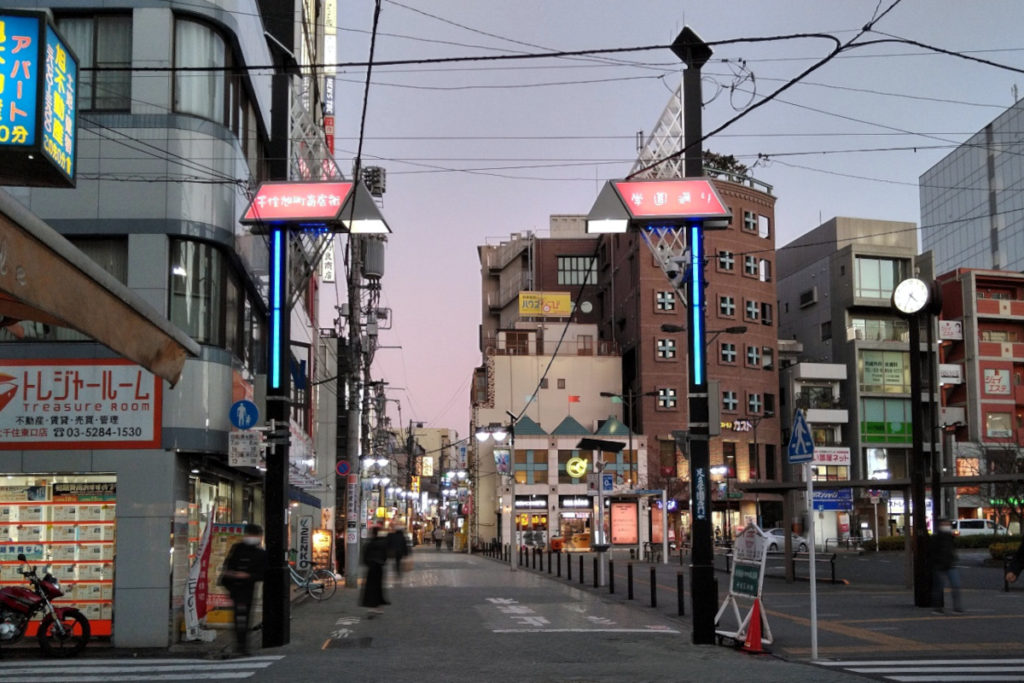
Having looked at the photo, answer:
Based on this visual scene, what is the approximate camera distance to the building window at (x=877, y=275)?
80.8 meters

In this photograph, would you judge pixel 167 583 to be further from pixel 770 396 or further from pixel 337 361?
pixel 770 396

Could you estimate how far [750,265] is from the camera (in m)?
78.8

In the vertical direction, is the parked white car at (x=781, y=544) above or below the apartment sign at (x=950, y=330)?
below

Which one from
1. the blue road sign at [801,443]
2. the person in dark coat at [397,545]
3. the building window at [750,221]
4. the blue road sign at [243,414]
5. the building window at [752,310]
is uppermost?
the building window at [750,221]

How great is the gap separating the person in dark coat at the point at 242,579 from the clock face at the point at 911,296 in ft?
50.0

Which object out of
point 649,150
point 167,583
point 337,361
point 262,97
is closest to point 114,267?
point 167,583

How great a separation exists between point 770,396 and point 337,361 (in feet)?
121

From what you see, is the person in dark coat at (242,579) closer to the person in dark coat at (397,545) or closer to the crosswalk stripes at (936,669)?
the person in dark coat at (397,545)

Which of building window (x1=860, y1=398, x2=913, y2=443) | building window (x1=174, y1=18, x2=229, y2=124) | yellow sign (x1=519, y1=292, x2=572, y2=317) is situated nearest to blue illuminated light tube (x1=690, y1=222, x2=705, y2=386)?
building window (x1=174, y1=18, x2=229, y2=124)

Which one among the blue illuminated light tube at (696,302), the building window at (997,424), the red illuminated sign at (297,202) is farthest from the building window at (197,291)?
the building window at (997,424)

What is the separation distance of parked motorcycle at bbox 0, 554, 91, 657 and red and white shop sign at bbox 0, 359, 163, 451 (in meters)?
2.32

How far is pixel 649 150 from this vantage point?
67.3 feet

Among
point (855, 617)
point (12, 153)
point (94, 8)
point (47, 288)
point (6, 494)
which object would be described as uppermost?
point (94, 8)

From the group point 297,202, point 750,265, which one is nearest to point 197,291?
point 297,202
